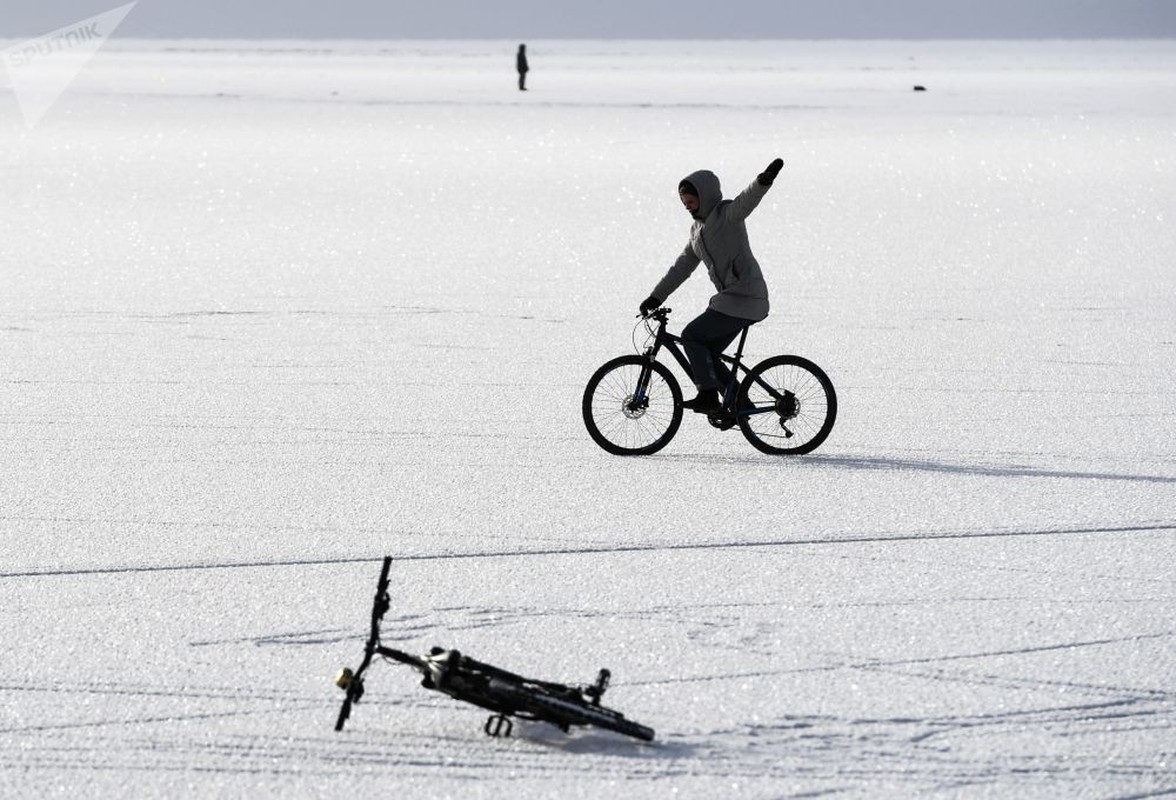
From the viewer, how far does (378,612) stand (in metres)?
4.66

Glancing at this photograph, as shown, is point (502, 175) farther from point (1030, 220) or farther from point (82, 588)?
point (82, 588)

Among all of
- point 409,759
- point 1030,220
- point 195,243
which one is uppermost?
point 1030,220

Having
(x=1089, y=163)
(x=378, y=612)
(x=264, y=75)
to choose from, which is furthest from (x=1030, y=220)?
(x=264, y=75)

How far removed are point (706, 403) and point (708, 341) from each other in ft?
1.02

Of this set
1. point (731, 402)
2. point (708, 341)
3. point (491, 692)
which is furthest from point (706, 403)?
point (491, 692)

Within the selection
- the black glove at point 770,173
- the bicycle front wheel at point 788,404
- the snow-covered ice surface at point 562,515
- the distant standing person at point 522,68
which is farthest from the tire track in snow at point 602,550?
the distant standing person at point 522,68

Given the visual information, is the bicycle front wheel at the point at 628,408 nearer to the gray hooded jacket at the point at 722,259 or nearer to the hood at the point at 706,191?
the gray hooded jacket at the point at 722,259

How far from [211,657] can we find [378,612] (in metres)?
1.07

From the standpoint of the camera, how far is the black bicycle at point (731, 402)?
831 centimetres

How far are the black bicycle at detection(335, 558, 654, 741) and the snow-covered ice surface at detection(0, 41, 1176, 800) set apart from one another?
4.5 inches

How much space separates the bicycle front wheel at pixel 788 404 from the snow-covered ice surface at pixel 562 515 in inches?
6.9

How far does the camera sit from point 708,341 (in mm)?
8312

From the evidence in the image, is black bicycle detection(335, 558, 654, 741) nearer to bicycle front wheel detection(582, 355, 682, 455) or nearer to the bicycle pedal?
bicycle front wheel detection(582, 355, 682, 455)

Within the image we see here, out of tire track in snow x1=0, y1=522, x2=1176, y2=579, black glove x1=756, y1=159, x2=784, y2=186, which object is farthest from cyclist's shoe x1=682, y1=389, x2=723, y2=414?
tire track in snow x1=0, y1=522, x2=1176, y2=579
